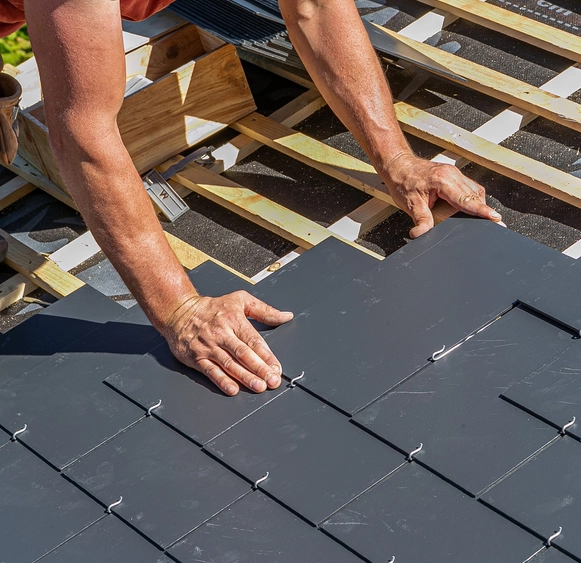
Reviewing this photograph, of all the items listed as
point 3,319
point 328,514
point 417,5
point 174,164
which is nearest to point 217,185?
point 174,164

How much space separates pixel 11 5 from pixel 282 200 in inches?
47.3

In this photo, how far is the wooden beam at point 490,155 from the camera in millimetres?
3490

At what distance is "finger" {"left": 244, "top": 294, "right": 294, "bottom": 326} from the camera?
2643 millimetres

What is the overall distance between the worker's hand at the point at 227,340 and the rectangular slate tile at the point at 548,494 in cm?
64

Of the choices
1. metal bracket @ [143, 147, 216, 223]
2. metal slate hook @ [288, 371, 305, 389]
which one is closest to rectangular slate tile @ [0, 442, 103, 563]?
metal slate hook @ [288, 371, 305, 389]

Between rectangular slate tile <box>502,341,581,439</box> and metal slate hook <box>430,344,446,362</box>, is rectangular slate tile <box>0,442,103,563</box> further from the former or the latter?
rectangular slate tile <box>502,341,581,439</box>

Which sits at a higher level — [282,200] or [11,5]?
[11,5]

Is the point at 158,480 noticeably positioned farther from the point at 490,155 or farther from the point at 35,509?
the point at 490,155

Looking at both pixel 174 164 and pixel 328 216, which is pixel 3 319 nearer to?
pixel 174 164

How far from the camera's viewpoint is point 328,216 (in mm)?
3695

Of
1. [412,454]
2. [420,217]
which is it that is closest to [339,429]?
[412,454]

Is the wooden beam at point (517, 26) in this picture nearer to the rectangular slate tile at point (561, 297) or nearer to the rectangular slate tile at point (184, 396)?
the rectangular slate tile at point (561, 297)

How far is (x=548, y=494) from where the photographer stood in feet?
6.95

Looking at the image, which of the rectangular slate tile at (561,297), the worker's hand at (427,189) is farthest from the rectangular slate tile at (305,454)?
the worker's hand at (427,189)
